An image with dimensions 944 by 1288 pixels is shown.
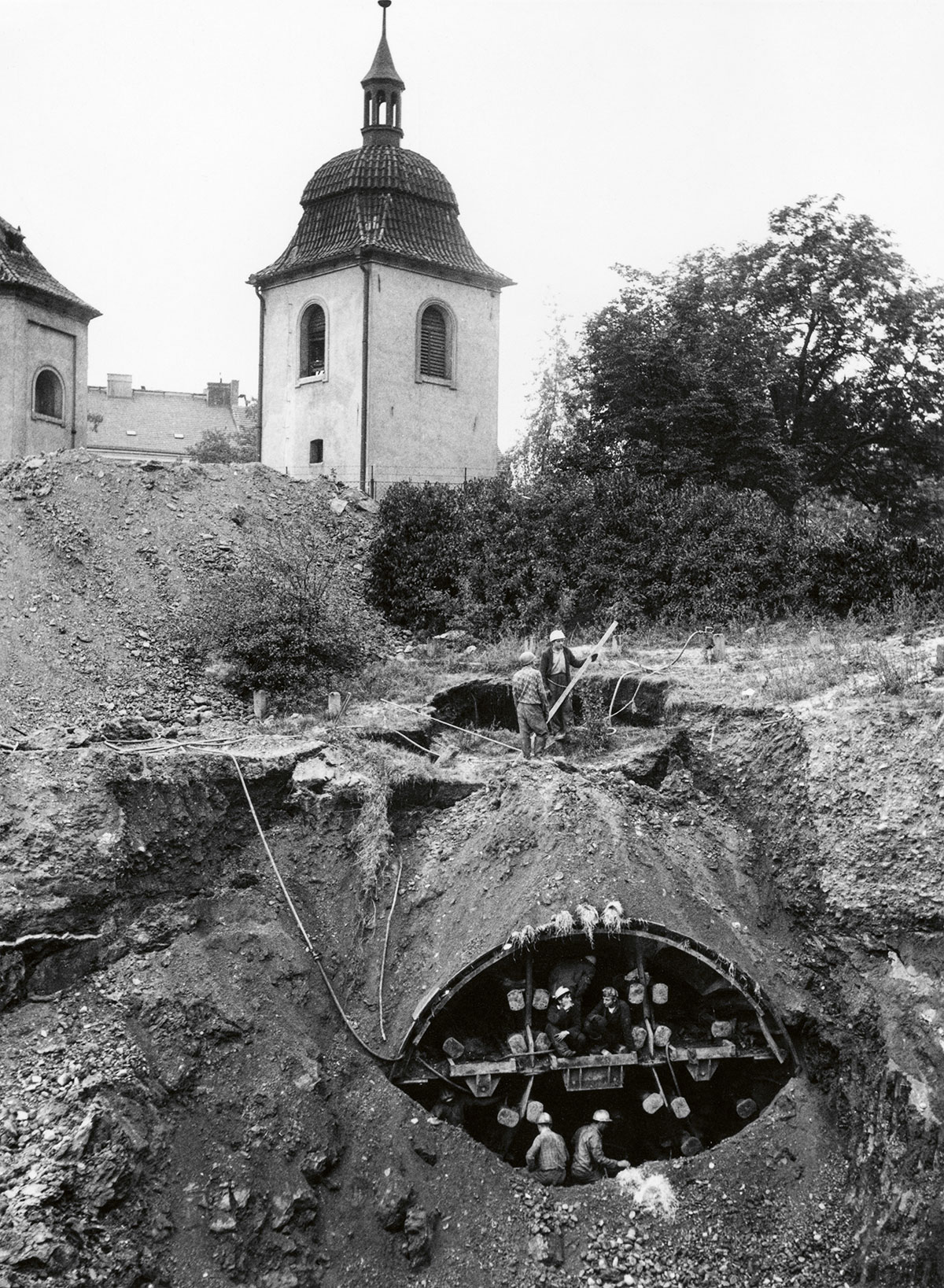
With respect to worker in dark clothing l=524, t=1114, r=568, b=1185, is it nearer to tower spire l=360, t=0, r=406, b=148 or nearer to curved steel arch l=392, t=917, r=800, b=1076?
curved steel arch l=392, t=917, r=800, b=1076

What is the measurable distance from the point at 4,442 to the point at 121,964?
21.2m

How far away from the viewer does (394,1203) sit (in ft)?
47.3

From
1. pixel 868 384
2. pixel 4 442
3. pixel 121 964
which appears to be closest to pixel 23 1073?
pixel 121 964

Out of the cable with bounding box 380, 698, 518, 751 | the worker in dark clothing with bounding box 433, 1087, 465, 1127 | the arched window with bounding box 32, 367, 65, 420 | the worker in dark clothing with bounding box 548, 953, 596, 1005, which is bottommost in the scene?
the worker in dark clothing with bounding box 433, 1087, 465, 1127

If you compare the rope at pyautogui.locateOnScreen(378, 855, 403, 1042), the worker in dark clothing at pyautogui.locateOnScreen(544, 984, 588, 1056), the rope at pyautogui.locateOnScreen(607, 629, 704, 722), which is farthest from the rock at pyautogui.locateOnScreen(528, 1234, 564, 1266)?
the rope at pyautogui.locateOnScreen(607, 629, 704, 722)

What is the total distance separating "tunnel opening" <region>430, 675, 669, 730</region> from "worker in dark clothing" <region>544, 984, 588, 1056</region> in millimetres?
5991

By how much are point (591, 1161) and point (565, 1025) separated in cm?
158

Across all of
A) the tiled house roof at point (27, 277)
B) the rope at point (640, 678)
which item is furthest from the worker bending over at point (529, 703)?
the tiled house roof at point (27, 277)

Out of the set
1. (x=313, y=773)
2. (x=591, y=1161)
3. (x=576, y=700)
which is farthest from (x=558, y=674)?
(x=591, y=1161)

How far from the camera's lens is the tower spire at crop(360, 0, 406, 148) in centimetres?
3509

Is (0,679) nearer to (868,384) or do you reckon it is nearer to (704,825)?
(704,825)

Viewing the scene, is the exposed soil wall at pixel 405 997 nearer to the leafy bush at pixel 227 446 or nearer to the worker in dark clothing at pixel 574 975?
the worker in dark clothing at pixel 574 975

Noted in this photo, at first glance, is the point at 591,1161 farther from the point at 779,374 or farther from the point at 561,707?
the point at 779,374

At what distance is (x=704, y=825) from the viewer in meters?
18.2
